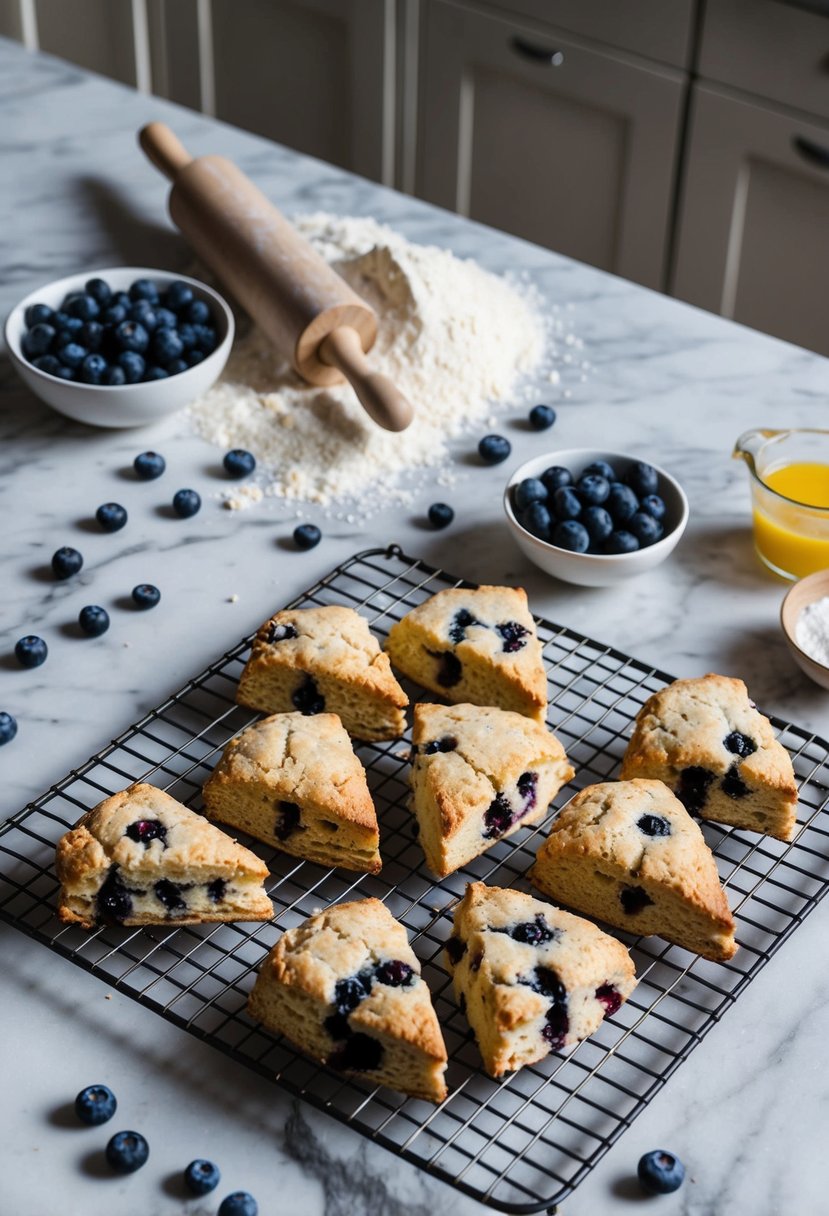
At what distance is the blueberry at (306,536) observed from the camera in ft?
8.64

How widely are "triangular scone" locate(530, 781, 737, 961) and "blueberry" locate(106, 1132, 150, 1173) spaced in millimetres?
649

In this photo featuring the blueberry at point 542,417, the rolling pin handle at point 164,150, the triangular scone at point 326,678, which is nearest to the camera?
the triangular scone at point 326,678

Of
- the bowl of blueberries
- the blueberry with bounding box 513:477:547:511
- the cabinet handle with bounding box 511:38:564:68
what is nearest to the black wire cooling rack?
the bowl of blueberries

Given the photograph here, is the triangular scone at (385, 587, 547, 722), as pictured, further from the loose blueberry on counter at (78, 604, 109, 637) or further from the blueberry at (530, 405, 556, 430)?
the blueberry at (530, 405, 556, 430)

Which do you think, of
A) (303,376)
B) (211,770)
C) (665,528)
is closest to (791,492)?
(665,528)

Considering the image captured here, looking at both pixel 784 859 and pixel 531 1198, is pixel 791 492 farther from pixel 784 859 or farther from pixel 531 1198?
pixel 531 1198

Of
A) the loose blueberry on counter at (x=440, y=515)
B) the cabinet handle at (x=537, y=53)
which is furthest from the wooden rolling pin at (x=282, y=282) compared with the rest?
the cabinet handle at (x=537, y=53)

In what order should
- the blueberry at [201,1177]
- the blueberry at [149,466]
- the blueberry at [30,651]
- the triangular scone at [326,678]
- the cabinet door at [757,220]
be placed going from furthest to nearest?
the cabinet door at [757,220] → the blueberry at [149,466] → the blueberry at [30,651] → the triangular scone at [326,678] → the blueberry at [201,1177]

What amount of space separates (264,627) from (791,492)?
1027 mm

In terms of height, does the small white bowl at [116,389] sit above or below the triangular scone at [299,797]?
above

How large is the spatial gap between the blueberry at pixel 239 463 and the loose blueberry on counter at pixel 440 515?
0.38 m

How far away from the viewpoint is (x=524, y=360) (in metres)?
3.08

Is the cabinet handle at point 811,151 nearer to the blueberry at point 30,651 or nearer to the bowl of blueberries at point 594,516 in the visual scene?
the bowl of blueberries at point 594,516

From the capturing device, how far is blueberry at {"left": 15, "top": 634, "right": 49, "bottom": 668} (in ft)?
7.80
